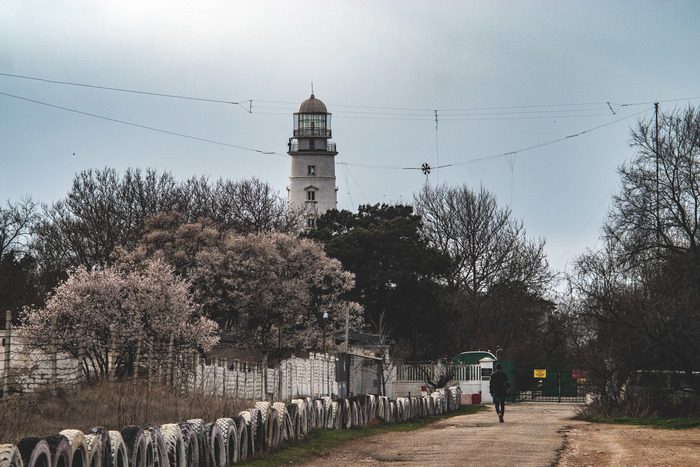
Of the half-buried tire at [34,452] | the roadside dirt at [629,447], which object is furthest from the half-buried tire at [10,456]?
the roadside dirt at [629,447]

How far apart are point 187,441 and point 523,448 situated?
7.43 m

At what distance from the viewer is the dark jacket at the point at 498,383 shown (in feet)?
87.7

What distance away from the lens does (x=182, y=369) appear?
25500mm

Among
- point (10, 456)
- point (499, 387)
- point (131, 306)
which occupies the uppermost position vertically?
point (131, 306)

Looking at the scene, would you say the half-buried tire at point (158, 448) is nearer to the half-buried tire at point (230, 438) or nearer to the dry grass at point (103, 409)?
the half-buried tire at point (230, 438)

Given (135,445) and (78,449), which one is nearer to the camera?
(78,449)

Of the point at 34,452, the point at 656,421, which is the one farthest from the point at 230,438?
the point at 656,421

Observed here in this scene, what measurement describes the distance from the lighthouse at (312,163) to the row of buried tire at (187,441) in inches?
2766

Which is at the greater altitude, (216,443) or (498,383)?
(498,383)

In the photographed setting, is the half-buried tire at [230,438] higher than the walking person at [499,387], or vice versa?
the walking person at [499,387]

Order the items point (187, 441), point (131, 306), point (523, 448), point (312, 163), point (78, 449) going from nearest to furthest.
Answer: point (78, 449), point (187, 441), point (523, 448), point (131, 306), point (312, 163)

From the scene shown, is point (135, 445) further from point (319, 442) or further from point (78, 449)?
point (319, 442)

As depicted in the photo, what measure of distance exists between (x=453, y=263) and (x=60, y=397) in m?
48.2

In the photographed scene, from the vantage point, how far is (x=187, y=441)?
41.9ft
